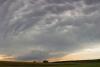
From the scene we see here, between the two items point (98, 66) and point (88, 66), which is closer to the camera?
point (98, 66)

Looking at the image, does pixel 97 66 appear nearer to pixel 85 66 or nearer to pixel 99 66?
pixel 99 66

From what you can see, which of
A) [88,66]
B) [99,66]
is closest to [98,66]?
[99,66]

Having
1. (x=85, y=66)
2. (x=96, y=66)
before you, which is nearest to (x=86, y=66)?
(x=85, y=66)

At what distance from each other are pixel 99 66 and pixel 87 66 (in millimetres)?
4343

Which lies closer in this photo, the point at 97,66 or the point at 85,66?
the point at 97,66

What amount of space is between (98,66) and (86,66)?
4.28 m

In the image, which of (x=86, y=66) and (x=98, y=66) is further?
(x=86, y=66)

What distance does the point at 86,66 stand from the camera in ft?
183

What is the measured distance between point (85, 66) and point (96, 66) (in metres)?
4.01

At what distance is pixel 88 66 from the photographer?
55.6m

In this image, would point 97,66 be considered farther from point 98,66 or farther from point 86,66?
point 86,66

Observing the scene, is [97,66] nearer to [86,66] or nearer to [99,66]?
[99,66]

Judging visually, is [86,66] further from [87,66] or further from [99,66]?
[99,66]

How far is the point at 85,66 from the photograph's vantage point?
55.9 m
